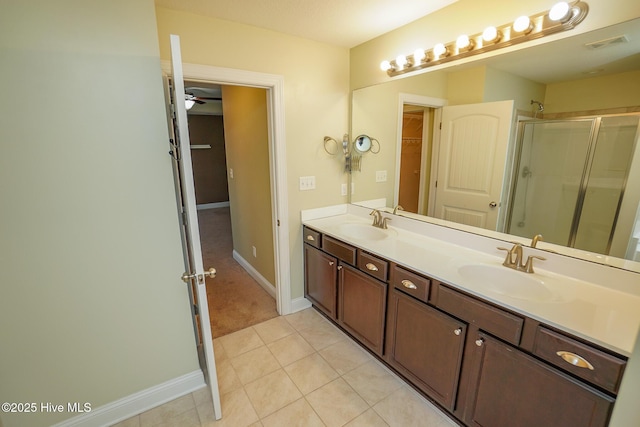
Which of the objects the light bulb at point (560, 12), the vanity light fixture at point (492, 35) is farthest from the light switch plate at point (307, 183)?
the light bulb at point (560, 12)

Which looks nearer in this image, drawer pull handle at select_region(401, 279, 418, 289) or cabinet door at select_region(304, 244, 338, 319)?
drawer pull handle at select_region(401, 279, 418, 289)

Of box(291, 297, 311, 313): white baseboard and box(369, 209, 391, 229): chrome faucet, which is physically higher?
box(369, 209, 391, 229): chrome faucet

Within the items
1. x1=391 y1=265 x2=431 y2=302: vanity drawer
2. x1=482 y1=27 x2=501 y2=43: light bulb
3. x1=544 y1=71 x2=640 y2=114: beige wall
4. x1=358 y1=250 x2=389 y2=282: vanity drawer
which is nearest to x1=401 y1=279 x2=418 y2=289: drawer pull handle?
x1=391 y1=265 x2=431 y2=302: vanity drawer

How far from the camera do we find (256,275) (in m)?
3.33

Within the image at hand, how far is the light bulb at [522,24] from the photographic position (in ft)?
4.73

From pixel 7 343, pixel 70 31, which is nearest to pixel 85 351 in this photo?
pixel 7 343

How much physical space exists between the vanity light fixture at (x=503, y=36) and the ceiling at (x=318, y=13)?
256mm

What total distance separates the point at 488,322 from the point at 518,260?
483 millimetres

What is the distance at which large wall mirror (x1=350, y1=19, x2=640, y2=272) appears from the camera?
1342 millimetres

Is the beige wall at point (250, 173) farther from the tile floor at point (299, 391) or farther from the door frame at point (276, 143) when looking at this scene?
the tile floor at point (299, 391)

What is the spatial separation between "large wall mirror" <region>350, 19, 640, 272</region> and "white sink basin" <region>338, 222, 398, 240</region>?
0.86 ft

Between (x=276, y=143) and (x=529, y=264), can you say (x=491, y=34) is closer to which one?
(x=529, y=264)

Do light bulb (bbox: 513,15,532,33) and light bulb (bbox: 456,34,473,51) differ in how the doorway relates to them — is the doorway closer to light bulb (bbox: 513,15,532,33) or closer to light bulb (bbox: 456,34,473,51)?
light bulb (bbox: 456,34,473,51)

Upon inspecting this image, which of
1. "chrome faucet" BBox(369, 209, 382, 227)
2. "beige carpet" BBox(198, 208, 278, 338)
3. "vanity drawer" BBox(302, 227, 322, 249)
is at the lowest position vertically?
"beige carpet" BBox(198, 208, 278, 338)
